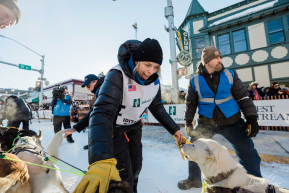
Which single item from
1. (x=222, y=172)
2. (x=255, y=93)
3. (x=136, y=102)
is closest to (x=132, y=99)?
(x=136, y=102)

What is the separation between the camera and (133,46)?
4.93 feet

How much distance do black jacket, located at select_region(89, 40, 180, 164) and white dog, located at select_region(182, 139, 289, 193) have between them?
3.60ft

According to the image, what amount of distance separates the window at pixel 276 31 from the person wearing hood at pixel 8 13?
15057mm

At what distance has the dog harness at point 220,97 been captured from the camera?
6.64 ft

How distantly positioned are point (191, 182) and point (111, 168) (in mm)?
1887

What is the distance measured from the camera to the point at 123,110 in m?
1.43

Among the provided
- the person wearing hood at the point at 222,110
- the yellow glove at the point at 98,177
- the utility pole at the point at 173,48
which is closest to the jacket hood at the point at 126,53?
the yellow glove at the point at 98,177

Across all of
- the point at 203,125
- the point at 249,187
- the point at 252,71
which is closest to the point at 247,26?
the point at 252,71

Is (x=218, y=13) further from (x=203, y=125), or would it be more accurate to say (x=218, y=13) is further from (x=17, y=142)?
(x=17, y=142)

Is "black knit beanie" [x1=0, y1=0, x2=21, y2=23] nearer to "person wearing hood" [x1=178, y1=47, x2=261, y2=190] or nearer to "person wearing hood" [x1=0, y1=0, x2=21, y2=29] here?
"person wearing hood" [x1=0, y1=0, x2=21, y2=29]

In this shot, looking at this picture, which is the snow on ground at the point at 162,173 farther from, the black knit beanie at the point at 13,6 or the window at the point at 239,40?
the window at the point at 239,40

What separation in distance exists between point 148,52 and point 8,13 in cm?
164

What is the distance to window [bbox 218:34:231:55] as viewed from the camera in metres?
12.3

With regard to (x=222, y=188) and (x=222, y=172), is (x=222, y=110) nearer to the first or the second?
(x=222, y=172)
